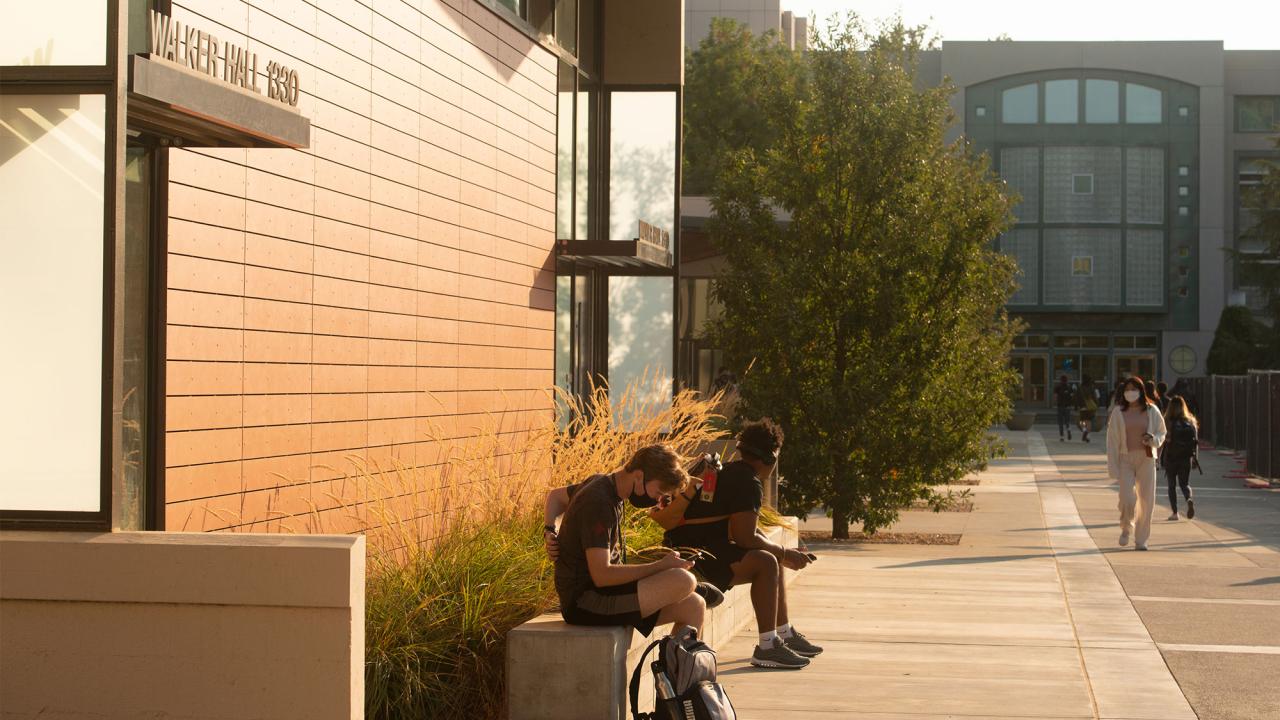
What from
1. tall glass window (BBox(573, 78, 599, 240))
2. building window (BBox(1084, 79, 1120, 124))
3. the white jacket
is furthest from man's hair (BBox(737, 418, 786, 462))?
building window (BBox(1084, 79, 1120, 124))

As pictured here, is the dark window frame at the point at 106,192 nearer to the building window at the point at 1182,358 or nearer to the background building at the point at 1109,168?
the building window at the point at 1182,358

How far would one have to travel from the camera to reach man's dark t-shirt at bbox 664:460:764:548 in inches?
357

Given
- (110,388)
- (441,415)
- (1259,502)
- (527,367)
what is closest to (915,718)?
(110,388)

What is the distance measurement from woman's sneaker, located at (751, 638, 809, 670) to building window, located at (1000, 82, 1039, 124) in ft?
216

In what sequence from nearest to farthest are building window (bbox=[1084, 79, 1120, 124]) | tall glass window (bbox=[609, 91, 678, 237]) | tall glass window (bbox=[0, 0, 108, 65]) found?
tall glass window (bbox=[0, 0, 108, 65])
tall glass window (bbox=[609, 91, 678, 237])
building window (bbox=[1084, 79, 1120, 124])

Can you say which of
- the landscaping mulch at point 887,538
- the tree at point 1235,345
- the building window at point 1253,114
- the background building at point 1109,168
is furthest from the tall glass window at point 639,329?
the building window at point 1253,114

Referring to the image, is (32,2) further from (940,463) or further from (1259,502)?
(1259,502)

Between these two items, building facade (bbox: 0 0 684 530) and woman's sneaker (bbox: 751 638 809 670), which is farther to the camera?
woman's sneaker (bbox: 751 638 809 670)

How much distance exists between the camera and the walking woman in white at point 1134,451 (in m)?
16.6

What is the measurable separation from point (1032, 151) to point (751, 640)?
6471cm

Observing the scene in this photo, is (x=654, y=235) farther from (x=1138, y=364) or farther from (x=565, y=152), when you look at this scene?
(x=1138, y=364)

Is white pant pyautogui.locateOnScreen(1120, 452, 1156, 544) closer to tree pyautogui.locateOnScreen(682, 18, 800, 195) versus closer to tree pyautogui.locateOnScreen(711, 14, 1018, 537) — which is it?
tree pyautogui.locateOnScreen(711, 14, 1018, 537)

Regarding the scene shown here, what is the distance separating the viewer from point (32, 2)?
6.18 metres

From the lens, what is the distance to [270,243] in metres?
8.84
